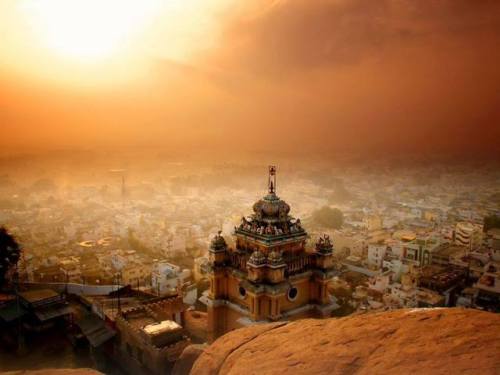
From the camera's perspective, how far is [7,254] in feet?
53.2

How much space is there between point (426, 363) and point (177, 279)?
1970 centimetres

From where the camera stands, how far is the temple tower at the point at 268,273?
9.03m

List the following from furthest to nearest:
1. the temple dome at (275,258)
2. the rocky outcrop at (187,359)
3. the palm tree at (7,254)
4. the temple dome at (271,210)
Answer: the palm tree at (7,254) < the temple dome at (271,210) < the temple dome at (275,258) < the rocky outcrop at (187,359)

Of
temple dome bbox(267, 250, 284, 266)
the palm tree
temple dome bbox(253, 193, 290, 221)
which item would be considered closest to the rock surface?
temple dome bbox(267, 250, 284, 266)

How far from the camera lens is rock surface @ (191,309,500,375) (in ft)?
10.2

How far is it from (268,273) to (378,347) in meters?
5.52

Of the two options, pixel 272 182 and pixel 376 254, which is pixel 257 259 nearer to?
pixel 272 182

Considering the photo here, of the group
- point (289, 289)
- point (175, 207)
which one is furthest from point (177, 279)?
point (175, 207)

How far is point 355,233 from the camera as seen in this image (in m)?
34.6

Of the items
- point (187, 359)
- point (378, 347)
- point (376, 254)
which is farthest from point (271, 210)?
point (376, 254)

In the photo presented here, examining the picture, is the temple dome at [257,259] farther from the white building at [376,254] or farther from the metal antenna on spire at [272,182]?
the white building at [376,254]

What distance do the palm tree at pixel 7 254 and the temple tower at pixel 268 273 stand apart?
1020 cm

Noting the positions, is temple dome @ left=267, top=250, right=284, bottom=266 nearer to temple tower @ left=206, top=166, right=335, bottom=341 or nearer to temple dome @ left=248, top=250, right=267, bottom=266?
temple tower @ left=206, top=166, right=335, bottom=341

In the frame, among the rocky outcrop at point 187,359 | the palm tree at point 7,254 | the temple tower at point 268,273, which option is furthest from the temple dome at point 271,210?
the palm tree at point 7,254
